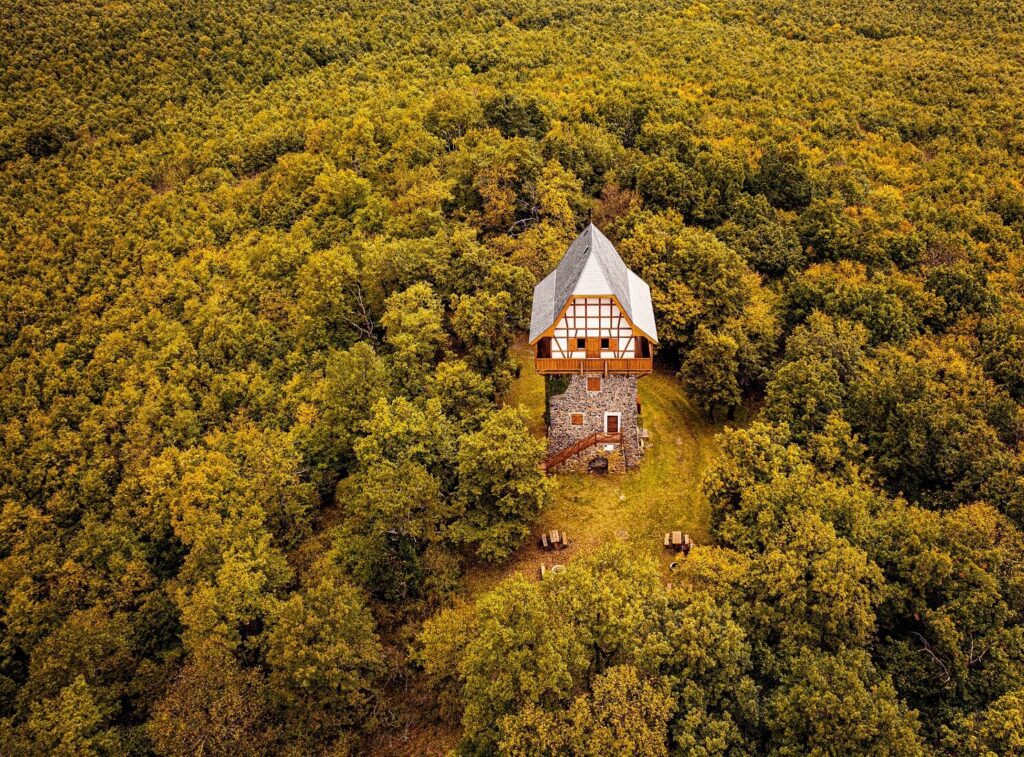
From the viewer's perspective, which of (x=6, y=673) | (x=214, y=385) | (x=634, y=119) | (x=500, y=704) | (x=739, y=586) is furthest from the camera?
(x=634, y=119)

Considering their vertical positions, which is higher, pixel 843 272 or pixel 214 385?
pixel 843 272

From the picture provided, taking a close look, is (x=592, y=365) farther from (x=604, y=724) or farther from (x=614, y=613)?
(x=604, y=724)

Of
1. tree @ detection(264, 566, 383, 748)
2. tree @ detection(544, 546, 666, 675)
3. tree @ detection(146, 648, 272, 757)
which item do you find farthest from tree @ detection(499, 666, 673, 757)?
tree @ detection(146, 648, 272, 757)

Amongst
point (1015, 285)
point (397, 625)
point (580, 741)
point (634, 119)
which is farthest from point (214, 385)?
point (1015, 285)

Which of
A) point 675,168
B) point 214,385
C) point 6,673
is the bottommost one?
point 6,673

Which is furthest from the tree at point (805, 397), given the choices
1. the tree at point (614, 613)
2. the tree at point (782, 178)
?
the tree at point (782, 178)

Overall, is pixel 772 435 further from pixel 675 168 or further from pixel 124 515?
pixel 124 515

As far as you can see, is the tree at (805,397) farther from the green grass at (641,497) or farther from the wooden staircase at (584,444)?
the wooden staircase at (584,444)
